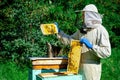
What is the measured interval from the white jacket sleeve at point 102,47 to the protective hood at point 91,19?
15cm

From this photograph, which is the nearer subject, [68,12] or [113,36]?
[68,12]

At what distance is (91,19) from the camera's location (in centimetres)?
536

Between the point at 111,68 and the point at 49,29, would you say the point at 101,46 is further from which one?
the point at 111,68

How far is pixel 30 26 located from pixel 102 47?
4.23 meters

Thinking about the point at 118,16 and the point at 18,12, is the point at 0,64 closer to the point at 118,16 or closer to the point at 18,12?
the point at 18,12

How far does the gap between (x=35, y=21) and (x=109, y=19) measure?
200cm

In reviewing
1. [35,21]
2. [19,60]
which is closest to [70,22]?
[35,21]

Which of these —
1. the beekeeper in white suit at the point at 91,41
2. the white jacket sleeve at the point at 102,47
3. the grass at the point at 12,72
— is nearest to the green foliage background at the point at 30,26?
the grass at the point at 12,72

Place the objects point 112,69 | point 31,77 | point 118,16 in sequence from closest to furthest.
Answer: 1. point 31,77
2. point 112,69
3. point 118,16

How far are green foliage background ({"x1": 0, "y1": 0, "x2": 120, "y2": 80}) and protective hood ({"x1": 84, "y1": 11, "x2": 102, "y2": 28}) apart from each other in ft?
11.7

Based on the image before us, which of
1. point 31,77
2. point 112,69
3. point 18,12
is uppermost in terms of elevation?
point 18,12

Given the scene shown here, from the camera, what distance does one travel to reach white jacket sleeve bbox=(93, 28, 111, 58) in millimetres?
5180

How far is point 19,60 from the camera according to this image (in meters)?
9.32

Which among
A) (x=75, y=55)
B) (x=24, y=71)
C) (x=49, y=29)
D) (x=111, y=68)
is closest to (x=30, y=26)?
(x=24, y=71)
